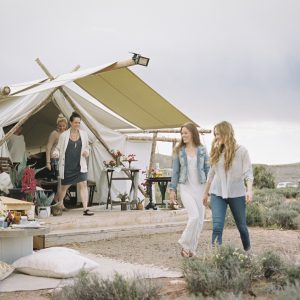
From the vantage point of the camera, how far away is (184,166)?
702cm

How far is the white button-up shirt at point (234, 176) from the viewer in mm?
6516

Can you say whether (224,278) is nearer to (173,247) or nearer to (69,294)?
(69,294)

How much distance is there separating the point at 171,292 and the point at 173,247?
3083 mm

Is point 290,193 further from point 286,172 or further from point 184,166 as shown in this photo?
point 286,172

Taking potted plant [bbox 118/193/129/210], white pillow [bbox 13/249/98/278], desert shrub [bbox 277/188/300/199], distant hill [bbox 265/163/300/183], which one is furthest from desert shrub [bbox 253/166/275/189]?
white pillow [bbox 13/249/98/278]

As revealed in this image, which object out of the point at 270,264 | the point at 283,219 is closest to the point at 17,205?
the point at 270,264

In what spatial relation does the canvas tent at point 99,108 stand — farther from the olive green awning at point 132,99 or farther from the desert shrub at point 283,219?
the desert shrub at point 283,219

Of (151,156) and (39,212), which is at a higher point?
(151,156)

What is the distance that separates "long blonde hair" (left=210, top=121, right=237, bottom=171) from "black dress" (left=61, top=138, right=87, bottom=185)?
400 cm

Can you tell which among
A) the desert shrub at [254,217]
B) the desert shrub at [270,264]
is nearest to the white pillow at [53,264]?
the desert shrub at [270,264]

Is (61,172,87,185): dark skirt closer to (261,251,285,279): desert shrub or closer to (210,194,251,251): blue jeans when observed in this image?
(210,194,251,251): blue jeans

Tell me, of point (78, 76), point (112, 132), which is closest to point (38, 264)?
point (78, 76)

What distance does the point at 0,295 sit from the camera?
5.25m

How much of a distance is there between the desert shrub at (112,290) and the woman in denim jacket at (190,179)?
2.18 m
